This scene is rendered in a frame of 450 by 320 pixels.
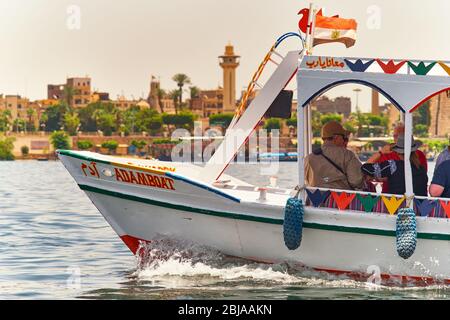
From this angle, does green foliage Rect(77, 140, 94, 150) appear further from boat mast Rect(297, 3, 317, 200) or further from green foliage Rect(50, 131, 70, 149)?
boat mast Rect(297, 3, 317, 200)

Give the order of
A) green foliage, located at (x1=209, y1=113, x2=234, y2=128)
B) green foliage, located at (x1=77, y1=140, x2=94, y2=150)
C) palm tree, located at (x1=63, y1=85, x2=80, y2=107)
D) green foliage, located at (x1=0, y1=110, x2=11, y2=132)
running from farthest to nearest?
palm tree, located at (x1=63, y1=85, x2=80, y2=107)
green foliage, located at (x1=0, y1=110, x2=11, y2=132)
green foliage, located at (x1=209, y1=113, x2=234, y2=128)
green foliage, located at (x1=77, y1=140, x2=94, y2=150)

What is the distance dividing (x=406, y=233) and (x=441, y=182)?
86cm

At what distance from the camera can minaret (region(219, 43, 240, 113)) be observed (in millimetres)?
177875

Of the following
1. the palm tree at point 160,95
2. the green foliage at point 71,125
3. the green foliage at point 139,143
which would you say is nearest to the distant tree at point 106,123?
the green foliage at point 71,125

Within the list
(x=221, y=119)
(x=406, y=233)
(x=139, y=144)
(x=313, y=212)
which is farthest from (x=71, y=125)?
(x=406, y=233)

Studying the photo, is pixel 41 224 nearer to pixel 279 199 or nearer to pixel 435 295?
pixel 279 199

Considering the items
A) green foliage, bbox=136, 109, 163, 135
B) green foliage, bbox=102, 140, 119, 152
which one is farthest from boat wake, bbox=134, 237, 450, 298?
green foliage, bbox=136, 109, 163, 135

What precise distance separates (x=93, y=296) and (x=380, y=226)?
3373mm

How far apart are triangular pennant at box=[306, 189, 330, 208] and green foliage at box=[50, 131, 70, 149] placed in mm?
136318

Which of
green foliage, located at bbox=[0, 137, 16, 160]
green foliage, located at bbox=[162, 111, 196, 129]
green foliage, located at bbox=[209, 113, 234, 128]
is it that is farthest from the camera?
green foliage, located at bbox=[209, 113, 234, 128]

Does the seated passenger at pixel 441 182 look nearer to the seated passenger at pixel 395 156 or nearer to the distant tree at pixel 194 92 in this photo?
the seated passenger at pixel 395 156

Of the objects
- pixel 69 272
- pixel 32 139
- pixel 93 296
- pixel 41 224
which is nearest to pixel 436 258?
pixel 93 296

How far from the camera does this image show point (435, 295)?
12.7m

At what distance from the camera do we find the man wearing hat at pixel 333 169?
13.3 m
